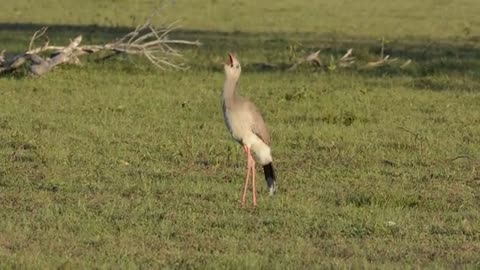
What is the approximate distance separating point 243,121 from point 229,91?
221 mm

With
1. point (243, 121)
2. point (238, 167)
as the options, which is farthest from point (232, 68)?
point (238, 167)

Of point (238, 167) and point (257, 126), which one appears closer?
point (257, 126)

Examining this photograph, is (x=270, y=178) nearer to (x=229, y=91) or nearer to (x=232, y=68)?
(x=229, y=91)

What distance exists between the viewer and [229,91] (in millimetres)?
7926

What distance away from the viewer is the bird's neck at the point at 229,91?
7906 mm

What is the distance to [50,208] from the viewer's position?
749 centimetres

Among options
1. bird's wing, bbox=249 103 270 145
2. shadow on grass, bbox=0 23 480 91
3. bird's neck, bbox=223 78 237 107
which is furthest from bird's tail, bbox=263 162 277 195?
shadow on grass, bbox=0 23 480 91

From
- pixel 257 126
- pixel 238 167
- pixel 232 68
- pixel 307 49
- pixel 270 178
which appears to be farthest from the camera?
pixel 307 49

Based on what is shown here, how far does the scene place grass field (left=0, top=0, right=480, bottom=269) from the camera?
6.48m

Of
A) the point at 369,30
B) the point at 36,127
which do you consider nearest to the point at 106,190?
the point at 36,127

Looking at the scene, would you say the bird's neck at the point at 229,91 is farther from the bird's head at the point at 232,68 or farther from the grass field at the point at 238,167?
the grass field at the point at 238,167

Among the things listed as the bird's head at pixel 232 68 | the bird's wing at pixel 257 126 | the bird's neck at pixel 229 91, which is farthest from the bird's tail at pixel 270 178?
the bird's head at pixel 232 68

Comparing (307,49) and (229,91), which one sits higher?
(229,91)

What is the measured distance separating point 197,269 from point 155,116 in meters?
6.43
